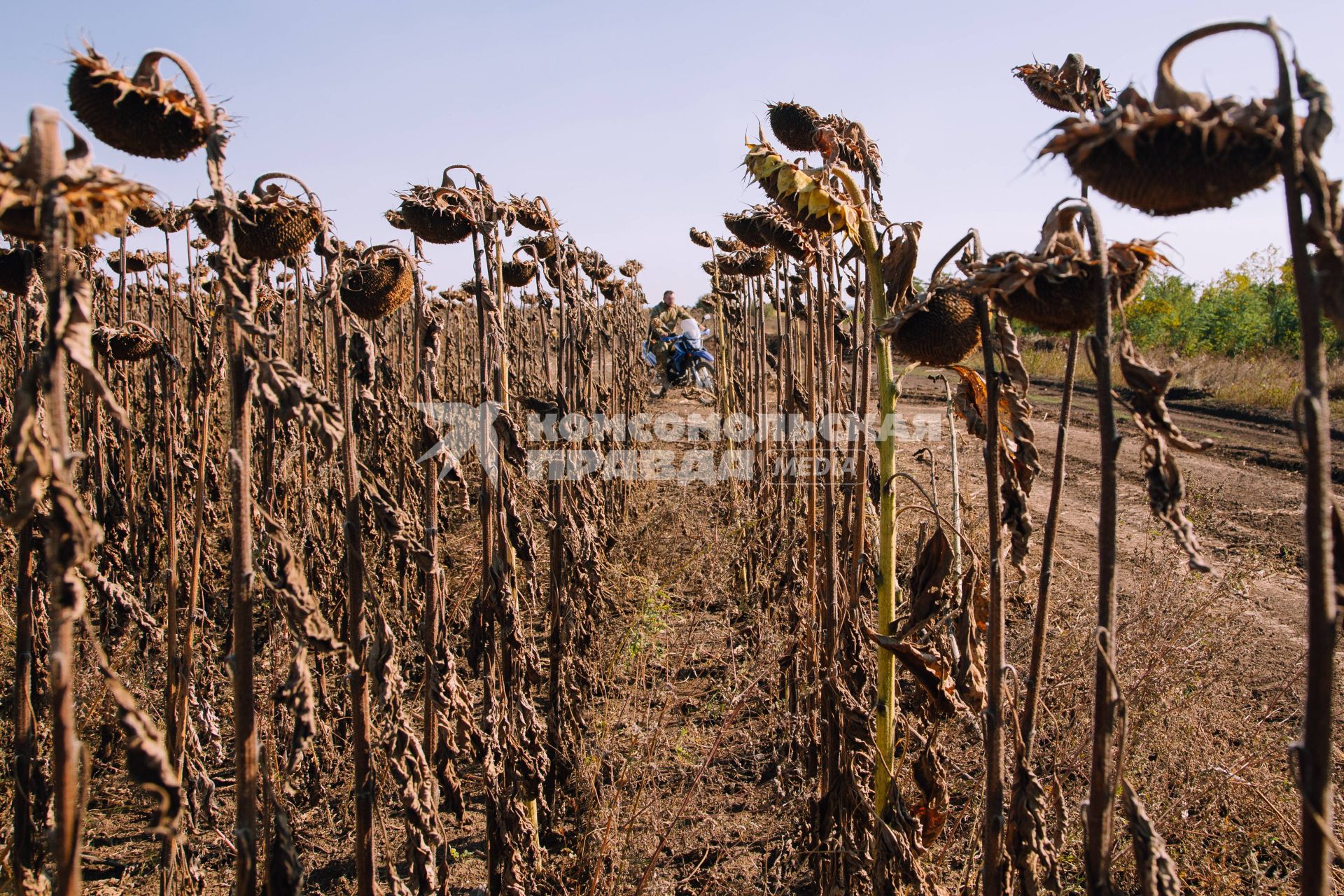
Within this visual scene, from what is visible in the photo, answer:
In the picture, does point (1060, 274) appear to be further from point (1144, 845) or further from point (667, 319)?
point (667, 319)

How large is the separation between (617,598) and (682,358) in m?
10.6

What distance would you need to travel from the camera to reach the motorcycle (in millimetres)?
15227

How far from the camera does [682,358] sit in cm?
1555

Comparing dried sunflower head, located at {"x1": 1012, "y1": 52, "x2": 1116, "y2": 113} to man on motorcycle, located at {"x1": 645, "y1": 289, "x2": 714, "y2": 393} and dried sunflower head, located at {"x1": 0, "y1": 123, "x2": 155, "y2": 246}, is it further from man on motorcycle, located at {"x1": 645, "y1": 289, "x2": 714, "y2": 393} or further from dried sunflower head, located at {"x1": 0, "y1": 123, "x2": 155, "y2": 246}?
man on motorcycle, located at {"x1": 645, "y1": 289, "x2": 714, "y2": 393}

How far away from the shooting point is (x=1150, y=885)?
1.20m

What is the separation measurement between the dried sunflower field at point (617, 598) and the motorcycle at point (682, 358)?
961 cm

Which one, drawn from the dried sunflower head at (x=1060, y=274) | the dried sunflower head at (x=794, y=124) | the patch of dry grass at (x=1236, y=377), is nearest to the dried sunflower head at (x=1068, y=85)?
the dried sunflower head at (x=794, y=124)

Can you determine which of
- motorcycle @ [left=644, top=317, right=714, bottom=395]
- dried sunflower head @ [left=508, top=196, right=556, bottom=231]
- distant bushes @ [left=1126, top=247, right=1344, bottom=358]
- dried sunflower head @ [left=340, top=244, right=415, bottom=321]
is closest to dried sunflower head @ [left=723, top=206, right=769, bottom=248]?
dried sunflower head @ [left=508, top=196, right=556, bottom=231]

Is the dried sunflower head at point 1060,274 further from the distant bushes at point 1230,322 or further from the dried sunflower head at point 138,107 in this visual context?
the distant bushes at point 1230,322

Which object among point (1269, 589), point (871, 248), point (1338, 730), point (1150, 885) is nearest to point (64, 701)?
point (1150, 885)

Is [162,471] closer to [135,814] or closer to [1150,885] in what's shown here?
[135,814]

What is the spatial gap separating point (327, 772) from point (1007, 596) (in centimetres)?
381

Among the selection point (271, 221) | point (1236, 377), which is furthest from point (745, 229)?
point (1236, 377)

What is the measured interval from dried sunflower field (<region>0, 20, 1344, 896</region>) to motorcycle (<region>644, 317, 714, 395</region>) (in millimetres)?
9612
